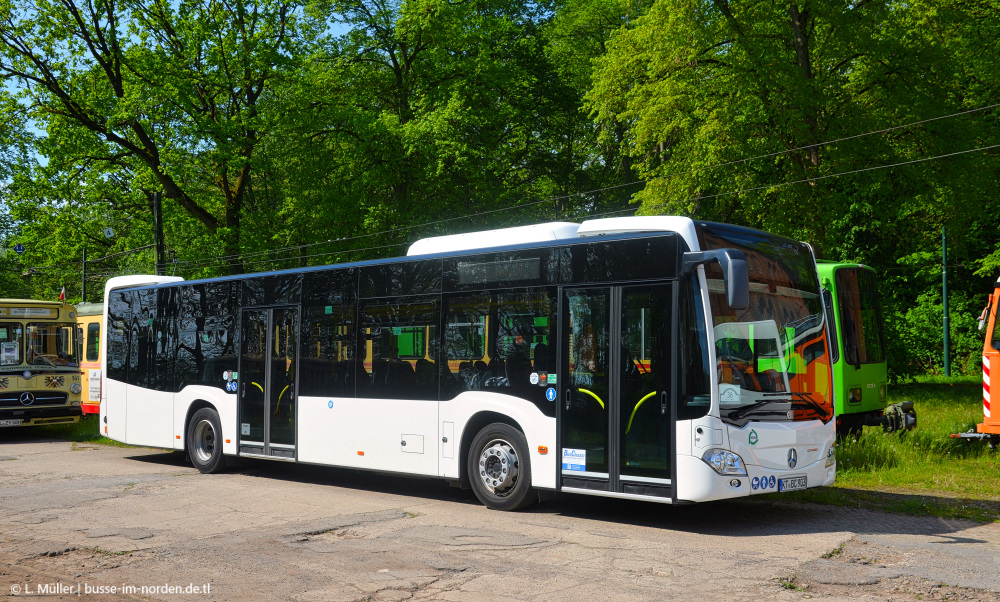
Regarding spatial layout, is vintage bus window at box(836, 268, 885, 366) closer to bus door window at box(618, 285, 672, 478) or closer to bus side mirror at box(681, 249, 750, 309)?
bus door window at box(618, 285, 672, 478)

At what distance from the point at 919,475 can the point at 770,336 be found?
4587 millimetres

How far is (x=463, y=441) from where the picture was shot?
10.6 metres

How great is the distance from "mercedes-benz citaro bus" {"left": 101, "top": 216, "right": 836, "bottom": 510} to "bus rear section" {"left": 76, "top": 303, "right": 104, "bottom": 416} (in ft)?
43.2

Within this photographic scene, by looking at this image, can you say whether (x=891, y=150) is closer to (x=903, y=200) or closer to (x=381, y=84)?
(x=903, y=200)

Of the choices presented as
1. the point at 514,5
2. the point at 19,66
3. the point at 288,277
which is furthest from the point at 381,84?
the point at 288,277

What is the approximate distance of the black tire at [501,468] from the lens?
9.95 metres

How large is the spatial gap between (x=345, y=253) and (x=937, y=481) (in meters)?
21.9

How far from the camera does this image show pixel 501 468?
10.2m

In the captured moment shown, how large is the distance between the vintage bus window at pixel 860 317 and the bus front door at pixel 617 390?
8034mm

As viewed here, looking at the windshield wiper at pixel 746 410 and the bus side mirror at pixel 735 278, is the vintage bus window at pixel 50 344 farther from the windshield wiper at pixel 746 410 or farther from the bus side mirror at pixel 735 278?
the bus side mirror at pixel 735 278

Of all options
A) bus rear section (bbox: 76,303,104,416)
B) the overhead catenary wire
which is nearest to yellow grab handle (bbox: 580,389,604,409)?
the overhead catenary wire

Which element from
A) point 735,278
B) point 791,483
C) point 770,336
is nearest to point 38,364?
point 770,336

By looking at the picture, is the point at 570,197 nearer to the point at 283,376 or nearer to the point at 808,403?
the point at 283,376

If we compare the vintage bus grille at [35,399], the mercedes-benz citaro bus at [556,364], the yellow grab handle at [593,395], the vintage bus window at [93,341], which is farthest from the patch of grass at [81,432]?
the yellow grab handle at [593,395]
